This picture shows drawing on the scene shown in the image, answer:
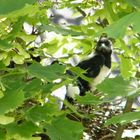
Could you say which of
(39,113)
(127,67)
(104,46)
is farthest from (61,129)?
(104,46)

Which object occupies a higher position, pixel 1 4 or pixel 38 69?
pixel 1 4

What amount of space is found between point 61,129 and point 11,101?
0.16 m

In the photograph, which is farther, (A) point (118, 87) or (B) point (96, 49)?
(B) point (96, 49)

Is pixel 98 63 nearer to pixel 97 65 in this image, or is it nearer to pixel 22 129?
pixel 97 65

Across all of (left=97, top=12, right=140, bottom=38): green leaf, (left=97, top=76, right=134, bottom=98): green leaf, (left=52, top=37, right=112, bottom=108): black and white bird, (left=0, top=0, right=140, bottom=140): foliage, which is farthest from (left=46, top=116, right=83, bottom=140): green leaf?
(left=52, top=37, right=112, bottom=108): black and white bird

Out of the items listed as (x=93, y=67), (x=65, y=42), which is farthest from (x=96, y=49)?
(x=65, y=42)

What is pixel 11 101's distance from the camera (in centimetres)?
60

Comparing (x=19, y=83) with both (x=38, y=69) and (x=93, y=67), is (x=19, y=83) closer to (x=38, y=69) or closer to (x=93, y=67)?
(x=38, y=69)

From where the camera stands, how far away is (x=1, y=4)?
522 mm

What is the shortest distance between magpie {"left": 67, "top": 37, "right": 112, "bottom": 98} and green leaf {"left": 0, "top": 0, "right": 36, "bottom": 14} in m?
0.78

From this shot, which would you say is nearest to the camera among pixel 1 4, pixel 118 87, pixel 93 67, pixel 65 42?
pixel 1 4

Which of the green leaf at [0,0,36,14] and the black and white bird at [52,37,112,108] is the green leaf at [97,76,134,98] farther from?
the black and white bird at [52,37,112,108]

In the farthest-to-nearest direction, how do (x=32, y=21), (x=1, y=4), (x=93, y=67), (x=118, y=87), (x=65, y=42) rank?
(x=93, y=67)
(x=65, y=42)
(x=32, y=21)
(x=118, y=87)
(x=1, y=4)

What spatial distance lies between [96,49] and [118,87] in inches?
28.0
